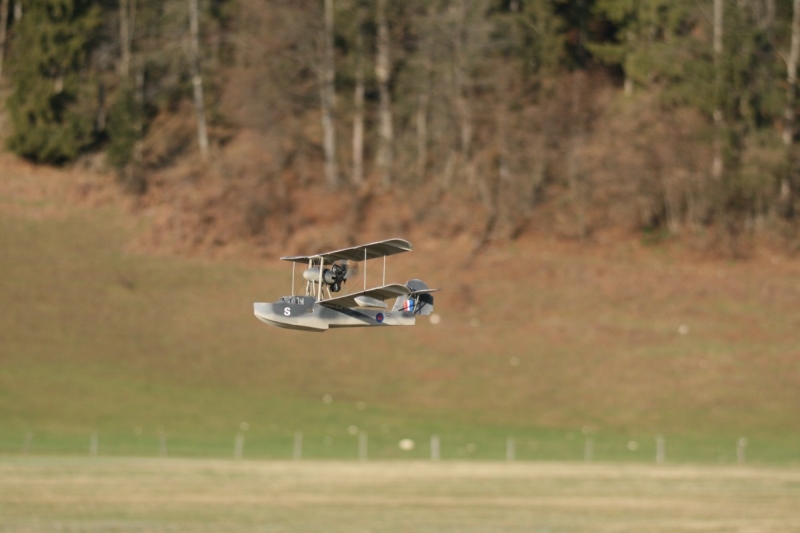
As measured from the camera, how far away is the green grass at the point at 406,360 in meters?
82.4

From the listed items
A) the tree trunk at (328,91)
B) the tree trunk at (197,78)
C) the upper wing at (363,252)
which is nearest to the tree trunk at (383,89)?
the tree trunk at (328,91)

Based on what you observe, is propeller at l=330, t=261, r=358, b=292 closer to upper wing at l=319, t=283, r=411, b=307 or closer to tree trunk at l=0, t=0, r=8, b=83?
upper wing at l=319, t=283, r=411, b=307

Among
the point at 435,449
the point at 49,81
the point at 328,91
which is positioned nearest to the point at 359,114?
the point at 328,91

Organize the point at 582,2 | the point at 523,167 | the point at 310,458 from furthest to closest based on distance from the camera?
the point at 582,2, the point at 523,167, the point at 310,458

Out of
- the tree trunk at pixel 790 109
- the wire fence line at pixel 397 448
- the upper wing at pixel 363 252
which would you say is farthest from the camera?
the tree trunk at pixel 790 109

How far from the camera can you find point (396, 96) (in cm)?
12850

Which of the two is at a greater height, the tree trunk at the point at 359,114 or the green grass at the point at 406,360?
the tree trunk at the point at 359,114

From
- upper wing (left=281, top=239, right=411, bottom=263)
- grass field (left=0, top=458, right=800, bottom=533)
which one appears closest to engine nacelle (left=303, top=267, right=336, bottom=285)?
upper wing (left=281, top=239, right=411, bottom=263)

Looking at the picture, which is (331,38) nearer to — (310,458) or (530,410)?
(530,410)

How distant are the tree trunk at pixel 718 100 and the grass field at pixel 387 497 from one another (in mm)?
49121

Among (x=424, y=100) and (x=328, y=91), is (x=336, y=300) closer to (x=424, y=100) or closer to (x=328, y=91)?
(x=328, y=91)

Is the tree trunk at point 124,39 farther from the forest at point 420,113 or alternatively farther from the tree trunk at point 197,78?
the tree trunk at point 197,78

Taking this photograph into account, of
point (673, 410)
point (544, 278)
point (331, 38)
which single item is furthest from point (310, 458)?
point (331, 38)

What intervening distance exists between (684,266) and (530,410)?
27.7 m
